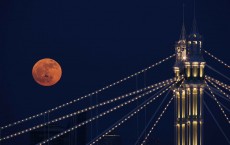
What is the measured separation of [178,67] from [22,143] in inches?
1868

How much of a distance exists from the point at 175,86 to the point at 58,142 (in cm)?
5967

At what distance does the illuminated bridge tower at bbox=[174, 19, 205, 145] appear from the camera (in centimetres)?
5056

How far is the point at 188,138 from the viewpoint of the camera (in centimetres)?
5141

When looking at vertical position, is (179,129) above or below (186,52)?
below

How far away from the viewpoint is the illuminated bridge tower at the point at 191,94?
5056 cm

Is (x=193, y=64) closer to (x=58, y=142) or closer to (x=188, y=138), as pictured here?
(x=188, y=138)

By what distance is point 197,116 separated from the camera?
→ 50.4 m

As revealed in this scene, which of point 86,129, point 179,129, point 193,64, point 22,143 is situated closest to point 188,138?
point 179,129

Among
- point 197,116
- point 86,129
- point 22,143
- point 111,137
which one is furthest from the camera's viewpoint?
point 86,129

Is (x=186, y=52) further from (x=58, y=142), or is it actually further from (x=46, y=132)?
(x=58, y=142)

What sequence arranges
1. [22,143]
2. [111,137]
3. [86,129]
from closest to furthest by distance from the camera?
[111,137], [22,143], [86,129]

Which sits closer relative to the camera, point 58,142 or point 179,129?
point 179,129

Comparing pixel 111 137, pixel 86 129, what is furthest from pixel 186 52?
pixel 86 129

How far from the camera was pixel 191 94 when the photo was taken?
5100 cm
